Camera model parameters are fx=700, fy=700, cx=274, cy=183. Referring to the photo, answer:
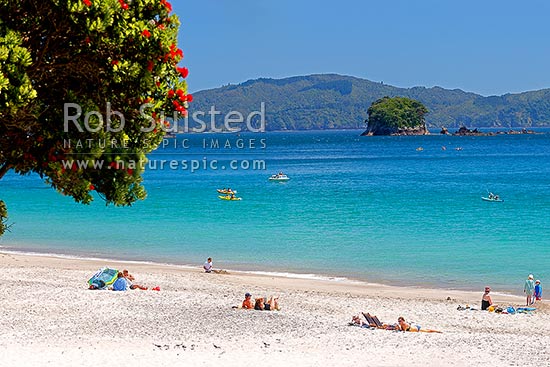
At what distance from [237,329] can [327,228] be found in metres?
28.3

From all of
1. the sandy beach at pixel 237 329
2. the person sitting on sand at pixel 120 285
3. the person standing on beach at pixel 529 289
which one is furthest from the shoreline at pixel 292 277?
the person sitting on sand at pixel 120 285

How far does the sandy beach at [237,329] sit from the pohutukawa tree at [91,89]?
16.9 ft

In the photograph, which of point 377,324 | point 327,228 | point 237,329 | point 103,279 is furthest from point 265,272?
point 237,329

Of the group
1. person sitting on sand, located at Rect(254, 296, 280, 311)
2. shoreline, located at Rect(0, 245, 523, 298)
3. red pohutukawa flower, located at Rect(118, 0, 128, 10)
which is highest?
red pohutukawa flower, located at Rect(118, 0, 128, 10)

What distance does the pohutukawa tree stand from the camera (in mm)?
8656

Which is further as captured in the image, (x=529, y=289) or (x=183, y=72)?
(x=529, y=289)

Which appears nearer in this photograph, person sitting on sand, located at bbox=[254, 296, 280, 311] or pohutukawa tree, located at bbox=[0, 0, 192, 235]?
pohutukawa tree, located at bbox=[0, 0, 192, 235]

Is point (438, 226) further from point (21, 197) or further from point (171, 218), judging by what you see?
point (21, 197)

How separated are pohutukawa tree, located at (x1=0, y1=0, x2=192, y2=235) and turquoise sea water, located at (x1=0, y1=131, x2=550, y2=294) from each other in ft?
67.5

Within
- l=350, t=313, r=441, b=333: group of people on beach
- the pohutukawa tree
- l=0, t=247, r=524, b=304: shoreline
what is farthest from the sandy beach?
the pohutukawa tree

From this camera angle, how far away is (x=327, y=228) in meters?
44.2

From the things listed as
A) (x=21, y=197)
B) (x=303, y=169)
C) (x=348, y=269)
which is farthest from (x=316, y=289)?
(x=303, y=169)

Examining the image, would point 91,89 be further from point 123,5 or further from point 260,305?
point 260,305

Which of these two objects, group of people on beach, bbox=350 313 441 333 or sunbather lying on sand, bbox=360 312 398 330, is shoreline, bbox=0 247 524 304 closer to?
group of people on beach, bbox=350 313 441 333
